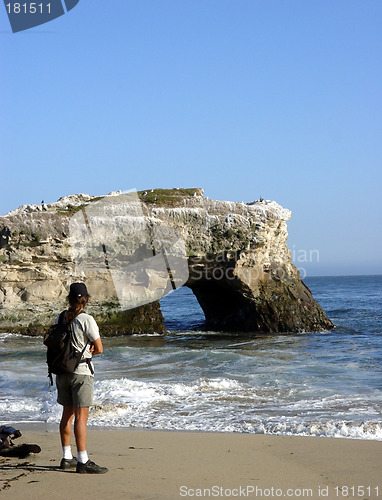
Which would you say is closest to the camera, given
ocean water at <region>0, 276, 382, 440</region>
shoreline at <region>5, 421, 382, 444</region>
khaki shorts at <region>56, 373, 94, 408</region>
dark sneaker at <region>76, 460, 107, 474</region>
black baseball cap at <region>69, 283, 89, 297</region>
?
dark sneaker at <region>76, 460, 107, 474</region>

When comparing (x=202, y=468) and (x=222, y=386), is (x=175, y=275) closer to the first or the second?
(x=222, y=386)

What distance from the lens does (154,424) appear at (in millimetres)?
7312

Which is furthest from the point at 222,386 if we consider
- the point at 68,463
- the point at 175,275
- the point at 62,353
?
the point at 175,275

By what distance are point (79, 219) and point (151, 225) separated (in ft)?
7.30

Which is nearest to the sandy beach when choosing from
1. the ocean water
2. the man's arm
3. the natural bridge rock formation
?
the ocean water

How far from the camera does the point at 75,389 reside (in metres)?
4.79

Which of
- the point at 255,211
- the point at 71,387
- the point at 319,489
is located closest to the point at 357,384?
the point at 319,489

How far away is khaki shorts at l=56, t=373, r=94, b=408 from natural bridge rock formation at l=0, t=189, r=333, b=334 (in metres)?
12.6

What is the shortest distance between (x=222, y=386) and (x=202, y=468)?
4832 mm

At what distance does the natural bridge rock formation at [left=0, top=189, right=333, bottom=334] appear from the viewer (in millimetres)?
17094

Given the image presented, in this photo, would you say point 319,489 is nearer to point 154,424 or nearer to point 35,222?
point 154,424

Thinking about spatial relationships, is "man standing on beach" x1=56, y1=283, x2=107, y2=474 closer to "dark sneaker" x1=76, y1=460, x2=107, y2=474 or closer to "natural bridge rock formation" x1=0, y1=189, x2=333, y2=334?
"dark sneaker" x1=76, y1=460, x2=107, y2=474

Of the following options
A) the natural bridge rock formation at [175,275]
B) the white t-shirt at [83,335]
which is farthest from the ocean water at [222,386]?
the white t-shirt at [83,335]

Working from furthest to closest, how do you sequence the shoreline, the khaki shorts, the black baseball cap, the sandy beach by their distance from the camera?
the shoreline, the black baseball cap, the khaki shorts, the sandy beach
